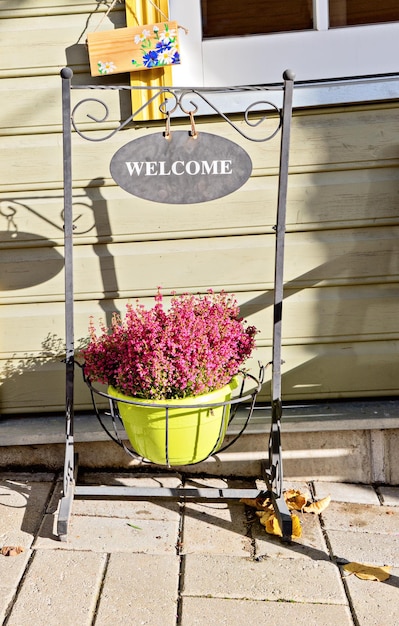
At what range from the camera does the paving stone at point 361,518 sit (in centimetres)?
274

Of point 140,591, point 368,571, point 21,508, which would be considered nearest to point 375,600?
point 368,571

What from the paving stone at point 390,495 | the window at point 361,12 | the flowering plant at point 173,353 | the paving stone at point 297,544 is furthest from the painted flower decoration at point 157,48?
the paving stone at point 390,495

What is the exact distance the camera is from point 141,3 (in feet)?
9.09

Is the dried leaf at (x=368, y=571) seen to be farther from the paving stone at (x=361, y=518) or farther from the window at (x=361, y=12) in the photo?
the window at (x=361, y=12)

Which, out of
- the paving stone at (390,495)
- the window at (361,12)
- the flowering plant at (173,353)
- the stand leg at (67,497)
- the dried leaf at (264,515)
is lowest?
the paving stone at (390,495)

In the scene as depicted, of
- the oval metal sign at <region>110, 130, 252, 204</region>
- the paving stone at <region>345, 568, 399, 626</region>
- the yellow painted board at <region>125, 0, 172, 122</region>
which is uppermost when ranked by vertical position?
the yellow painted board at <region>125, 0, 172, 122</region>

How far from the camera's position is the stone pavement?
7.39ft

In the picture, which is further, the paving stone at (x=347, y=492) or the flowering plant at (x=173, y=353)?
the paving stone at (x=347, y=492)

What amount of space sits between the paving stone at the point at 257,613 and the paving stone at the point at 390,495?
74 centimetres

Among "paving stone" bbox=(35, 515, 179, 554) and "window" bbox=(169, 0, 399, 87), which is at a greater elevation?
"window" bbox=(169, 0, 399, 87)

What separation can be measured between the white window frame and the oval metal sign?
582 millimetres

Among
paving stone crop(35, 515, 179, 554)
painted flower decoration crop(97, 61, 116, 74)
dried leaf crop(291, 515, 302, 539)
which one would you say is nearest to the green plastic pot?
paving stone crop(35, 515, 179, 554)

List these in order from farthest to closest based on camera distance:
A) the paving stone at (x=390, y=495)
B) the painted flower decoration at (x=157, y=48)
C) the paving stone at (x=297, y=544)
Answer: the paving stone at (x=390, y=495) → the painted flower decoration at (x=157, y=48) → the paving stone at (x=297, y=544)

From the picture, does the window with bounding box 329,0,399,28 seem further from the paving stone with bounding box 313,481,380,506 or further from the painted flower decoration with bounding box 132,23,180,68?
the paving stone with bounding box 313,481,380,506
